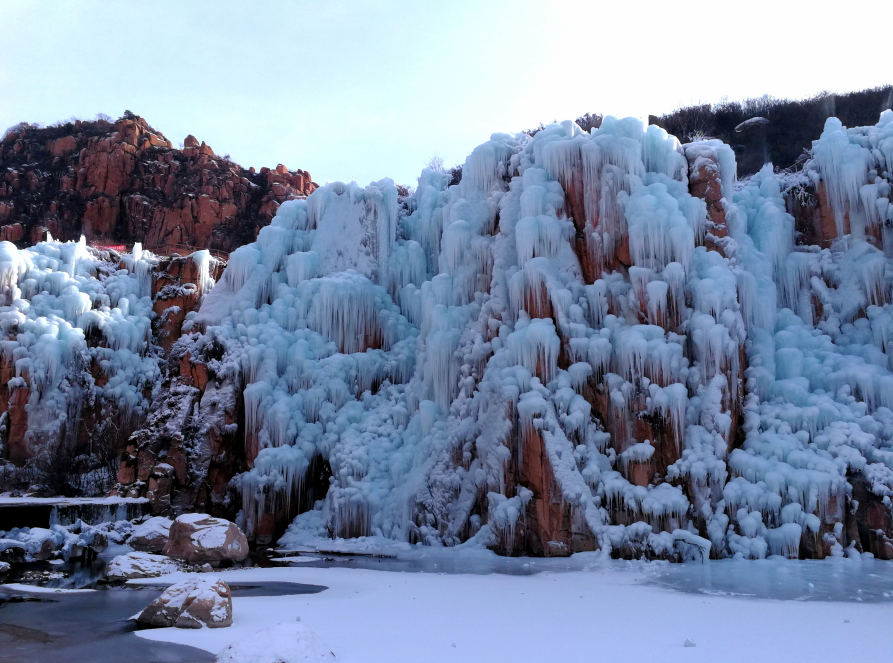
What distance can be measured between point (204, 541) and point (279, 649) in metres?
7.28

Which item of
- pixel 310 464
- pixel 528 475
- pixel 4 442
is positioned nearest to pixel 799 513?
pixel 528 475

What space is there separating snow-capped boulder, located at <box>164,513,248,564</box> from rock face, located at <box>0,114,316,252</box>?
21488mm

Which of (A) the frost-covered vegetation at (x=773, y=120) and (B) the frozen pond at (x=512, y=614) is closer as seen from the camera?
(B) the frozen pond at (x=512, y=614)

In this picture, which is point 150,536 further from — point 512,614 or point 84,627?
point 512,614

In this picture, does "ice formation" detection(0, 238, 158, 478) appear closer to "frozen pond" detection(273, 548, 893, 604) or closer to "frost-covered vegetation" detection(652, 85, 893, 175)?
"frozen pond" detection(273, 548, 893, 604)

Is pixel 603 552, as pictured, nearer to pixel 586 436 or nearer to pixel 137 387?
pixel 586 436

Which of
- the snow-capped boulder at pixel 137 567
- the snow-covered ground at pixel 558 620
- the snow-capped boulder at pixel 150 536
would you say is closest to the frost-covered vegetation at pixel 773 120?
the snow-covered ground at pixel 558 620

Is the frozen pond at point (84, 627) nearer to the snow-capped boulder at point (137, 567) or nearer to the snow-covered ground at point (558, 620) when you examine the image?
the snow-covered ground at point (558, 620)

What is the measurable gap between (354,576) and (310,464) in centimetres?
582

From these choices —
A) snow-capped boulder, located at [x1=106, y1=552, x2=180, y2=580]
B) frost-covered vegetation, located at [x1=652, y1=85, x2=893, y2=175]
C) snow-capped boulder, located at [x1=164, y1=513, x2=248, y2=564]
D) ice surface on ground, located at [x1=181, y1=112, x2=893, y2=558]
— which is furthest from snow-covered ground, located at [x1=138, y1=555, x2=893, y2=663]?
frost-covered vegetation, located at [x1=652, y1=85, x2=893, y2=175]

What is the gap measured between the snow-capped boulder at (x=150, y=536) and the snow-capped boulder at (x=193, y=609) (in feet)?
22.2

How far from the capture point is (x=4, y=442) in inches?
711

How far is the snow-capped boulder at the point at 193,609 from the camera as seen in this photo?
6379 millimetres

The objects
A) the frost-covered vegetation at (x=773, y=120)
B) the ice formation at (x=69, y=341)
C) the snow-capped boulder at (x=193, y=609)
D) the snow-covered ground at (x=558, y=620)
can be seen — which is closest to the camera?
the snow-covered ground at (x=558, y=620)
